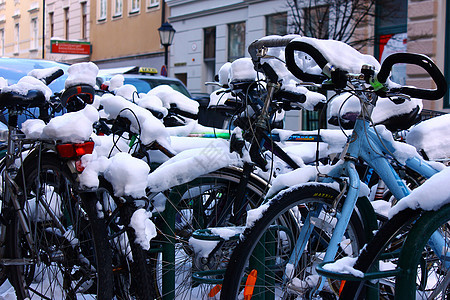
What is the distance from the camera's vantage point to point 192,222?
9.29ft

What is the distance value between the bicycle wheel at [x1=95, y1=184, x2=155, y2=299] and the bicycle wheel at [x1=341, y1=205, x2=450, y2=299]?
2.31ft

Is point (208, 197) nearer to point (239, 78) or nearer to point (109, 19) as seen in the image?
point (239, 78)

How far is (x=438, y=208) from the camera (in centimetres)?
179

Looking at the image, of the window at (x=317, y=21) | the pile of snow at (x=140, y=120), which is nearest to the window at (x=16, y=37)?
the window at (x=317, y=21)

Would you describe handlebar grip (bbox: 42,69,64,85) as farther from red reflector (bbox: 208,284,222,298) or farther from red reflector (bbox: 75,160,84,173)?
red reflector (bbox: 208,284,222,298)

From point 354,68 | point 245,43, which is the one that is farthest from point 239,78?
point 245,43

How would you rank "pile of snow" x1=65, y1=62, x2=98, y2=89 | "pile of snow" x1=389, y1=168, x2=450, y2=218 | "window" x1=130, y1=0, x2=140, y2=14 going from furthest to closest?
"window" x1=130, y1=0, x2=140, y2=14 < "pile of snow" x1=65, y1=62, x2=98, y2=89 < "pile of snow" x1=389, y1=168, x2=450, y2=218

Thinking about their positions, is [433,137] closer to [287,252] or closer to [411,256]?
[287,252]

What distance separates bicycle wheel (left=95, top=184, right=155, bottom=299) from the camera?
2.23 meters

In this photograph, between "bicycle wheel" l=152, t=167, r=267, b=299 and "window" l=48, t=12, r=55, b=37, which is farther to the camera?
"window" l=48, t=12, r=55, b=37

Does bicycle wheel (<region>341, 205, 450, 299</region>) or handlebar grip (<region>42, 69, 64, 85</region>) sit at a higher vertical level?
handlebar grip (<region>42, 69, 64, 85</region>)

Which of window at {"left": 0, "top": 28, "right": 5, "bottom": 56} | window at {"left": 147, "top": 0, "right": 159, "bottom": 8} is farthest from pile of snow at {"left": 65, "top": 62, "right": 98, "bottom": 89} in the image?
window at {"left": 0, "top": 28, "right": 5, "bottom": 56}

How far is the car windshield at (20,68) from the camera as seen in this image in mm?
5996

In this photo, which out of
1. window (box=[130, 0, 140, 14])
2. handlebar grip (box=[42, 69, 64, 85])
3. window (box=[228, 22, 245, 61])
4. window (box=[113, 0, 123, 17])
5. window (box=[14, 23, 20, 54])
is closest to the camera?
handlebar grip (box=[42, 69, 64, 85])
